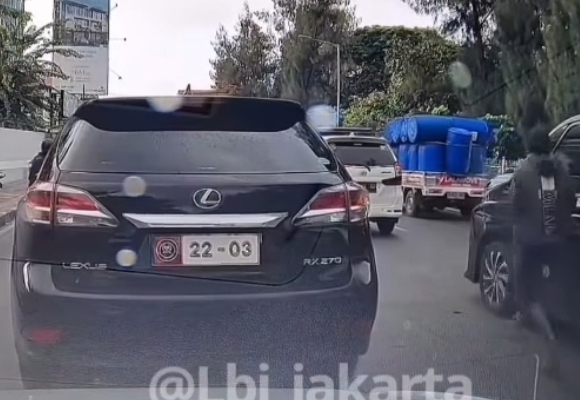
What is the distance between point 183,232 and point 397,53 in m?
5.03

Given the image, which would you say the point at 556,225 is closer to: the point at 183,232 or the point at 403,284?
the point at 403,284

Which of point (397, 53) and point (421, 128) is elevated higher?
point (397, 53)

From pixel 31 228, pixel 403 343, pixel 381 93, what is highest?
pixel 381 93

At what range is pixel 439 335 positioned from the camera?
512 centimetres

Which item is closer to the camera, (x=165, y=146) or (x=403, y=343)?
(x=165, y=146)

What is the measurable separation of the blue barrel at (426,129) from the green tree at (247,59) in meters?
1.84

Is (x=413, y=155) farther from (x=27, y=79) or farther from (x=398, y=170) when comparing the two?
(x=27, y=79)

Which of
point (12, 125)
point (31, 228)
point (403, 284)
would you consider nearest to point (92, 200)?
point (31, 228)

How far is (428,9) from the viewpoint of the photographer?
7.53 metres

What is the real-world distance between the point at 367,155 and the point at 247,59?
4.10 ft

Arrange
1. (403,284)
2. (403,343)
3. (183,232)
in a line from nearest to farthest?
(183,232) → (403,343) → (403,284)

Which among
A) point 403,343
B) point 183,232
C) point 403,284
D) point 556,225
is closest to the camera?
point 183,232

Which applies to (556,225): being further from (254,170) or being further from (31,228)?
(31,228)

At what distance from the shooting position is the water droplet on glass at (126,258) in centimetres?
366
